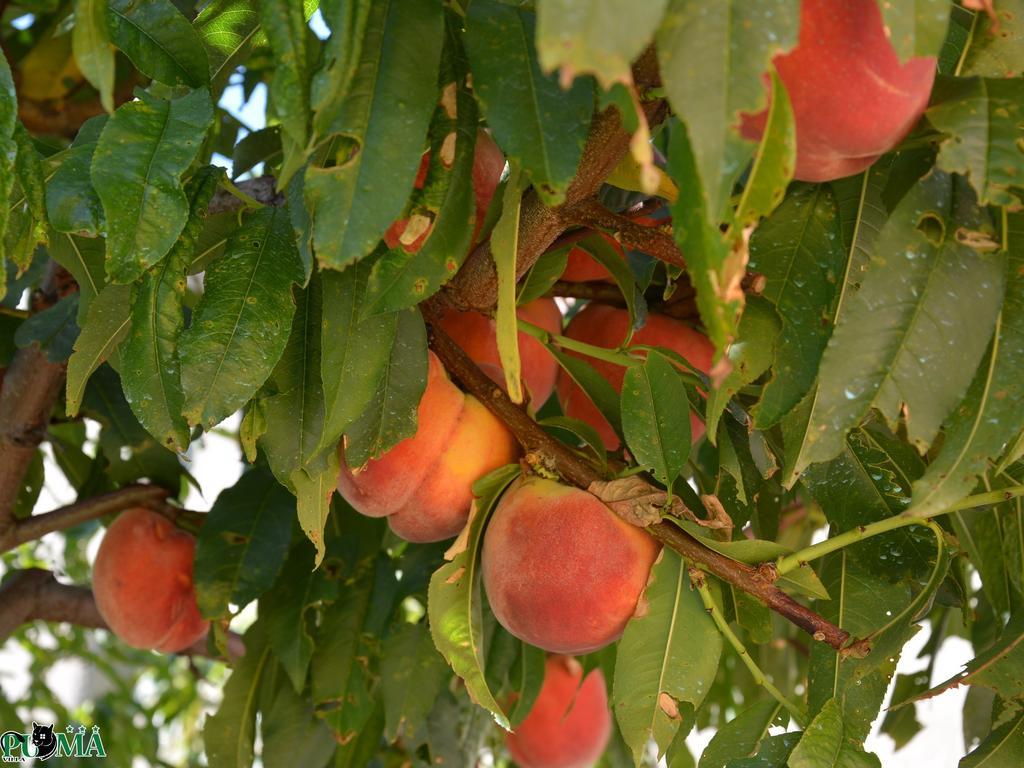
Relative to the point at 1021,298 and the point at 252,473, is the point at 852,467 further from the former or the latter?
the point at 252,473

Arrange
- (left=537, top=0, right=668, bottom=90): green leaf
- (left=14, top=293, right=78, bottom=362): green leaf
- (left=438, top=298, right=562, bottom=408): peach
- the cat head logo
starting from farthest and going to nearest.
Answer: the cat head logo < (left=14, top=293, right=78, bottom=362): green leaf < (left=438, top=298, right=562, bottom=408): peach < (left=537, top=0, right=668, bottom=90): green leaf

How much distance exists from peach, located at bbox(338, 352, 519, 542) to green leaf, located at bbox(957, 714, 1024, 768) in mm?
438

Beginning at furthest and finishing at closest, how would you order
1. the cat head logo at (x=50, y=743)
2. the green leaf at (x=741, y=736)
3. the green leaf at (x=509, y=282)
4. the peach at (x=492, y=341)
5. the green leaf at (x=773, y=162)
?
the cat head logo at (x=50, y=743), the peach at (x=492, y=341), the green leaf at (x=741, y=736), the green leaf at (x=509, y=282), the green leaf at (x=773, y=162)

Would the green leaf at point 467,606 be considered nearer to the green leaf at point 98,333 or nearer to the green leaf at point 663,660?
the green leaf at point 663,660

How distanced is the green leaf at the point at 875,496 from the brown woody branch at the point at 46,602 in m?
0.88

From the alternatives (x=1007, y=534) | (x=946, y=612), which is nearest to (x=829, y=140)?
(x=1007, y=534)

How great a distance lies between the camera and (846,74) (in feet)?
2.03

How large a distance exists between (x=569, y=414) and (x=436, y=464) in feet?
0.67

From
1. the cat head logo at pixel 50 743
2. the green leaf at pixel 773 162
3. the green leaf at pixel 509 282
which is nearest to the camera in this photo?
the green leaf at pixel 773 162

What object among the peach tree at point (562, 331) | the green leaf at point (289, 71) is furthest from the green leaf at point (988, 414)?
the green leaf at point (289, 71)

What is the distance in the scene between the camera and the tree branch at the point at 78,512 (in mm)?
1349

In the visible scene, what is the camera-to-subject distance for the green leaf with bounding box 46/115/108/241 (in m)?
0.72

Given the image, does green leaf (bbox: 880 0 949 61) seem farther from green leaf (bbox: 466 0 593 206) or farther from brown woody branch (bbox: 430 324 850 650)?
brown woody branch (bbox: 430 324 850 650)

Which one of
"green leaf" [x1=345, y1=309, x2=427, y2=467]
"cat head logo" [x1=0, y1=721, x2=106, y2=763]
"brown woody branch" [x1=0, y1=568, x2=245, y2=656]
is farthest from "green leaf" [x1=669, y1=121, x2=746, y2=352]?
"cat head logo" [x1=0, y1=721, x2=106, y2=763]
